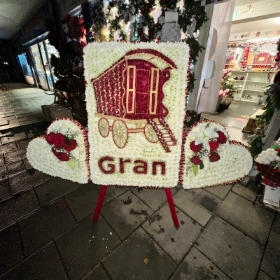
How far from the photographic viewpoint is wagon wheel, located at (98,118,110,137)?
3.76 feet

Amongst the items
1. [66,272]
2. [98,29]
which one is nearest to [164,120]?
[66,272]

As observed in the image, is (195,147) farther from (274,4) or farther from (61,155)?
(274,4)

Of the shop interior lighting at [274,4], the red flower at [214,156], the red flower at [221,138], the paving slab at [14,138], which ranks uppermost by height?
the shop interior lighting at [274,4]

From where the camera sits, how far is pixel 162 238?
68.6 inches

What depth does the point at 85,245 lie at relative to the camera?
165 cm

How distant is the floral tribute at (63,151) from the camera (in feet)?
4.07

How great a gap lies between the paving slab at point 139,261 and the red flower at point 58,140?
49.5 inches

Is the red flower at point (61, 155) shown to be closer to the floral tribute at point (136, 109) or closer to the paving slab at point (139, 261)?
the floral tribute at point (136, 109)

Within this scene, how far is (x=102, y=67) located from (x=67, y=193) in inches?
79.6

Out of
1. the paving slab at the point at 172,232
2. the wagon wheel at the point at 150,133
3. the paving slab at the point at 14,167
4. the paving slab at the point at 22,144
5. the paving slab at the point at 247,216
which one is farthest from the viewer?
the paving slab at the point at 22,144

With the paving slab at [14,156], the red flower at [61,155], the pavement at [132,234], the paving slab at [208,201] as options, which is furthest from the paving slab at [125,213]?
the paving slab at [14,156]

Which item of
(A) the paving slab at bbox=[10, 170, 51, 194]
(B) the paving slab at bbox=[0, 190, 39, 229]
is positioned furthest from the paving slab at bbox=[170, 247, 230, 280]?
(A) the paving slab at bbox=[10, 170, 51, 194]

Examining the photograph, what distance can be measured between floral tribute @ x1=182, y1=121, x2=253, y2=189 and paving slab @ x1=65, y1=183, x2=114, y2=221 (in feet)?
4.73

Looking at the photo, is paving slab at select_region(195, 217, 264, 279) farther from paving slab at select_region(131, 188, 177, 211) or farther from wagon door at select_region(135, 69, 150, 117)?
wagon door at select_region(135, 69, 150, 117)
